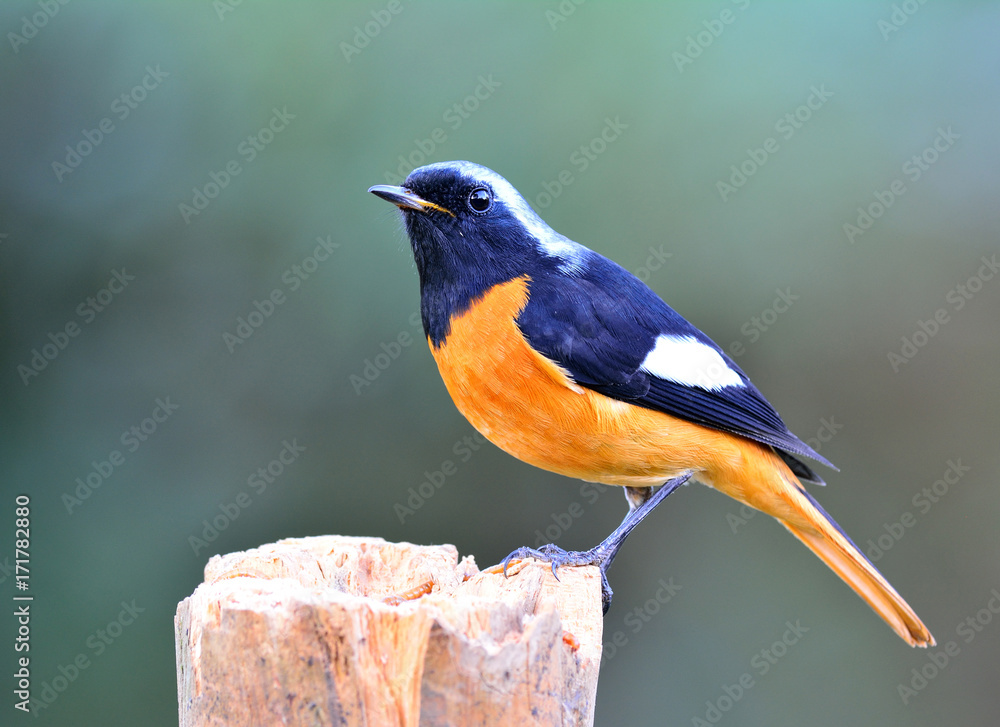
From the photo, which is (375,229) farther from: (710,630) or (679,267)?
(710,630)

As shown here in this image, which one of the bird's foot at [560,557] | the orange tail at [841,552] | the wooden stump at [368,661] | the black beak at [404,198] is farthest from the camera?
the orange tail at [841,552]

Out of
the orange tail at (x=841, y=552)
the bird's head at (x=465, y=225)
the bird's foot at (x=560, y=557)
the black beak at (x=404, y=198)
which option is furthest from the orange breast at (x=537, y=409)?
the orange tail at (x=841, y=552)

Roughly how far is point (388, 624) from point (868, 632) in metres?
4.55

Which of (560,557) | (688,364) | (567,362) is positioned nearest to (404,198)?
(567,362)

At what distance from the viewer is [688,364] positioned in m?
3.91

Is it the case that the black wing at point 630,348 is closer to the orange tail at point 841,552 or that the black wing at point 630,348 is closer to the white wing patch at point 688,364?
the white wing patch at point 688,364

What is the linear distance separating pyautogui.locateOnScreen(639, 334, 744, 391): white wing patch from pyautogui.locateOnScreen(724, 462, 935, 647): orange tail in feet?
1.88

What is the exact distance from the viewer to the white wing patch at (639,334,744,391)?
3762mm

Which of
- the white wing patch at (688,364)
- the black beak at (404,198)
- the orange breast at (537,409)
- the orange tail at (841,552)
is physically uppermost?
the white wing patch at (688,364)

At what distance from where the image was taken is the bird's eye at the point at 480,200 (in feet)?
12.4

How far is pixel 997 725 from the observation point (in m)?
5.81

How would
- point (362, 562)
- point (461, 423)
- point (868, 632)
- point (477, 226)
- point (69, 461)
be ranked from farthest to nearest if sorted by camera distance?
point (868, 632) → point (461, 423) → point (69, 461) → point (477, 226) → point (362, 562)

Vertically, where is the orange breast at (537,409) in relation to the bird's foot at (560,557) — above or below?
above

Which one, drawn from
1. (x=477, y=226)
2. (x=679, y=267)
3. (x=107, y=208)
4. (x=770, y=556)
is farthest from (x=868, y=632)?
(x=107, y=208)
